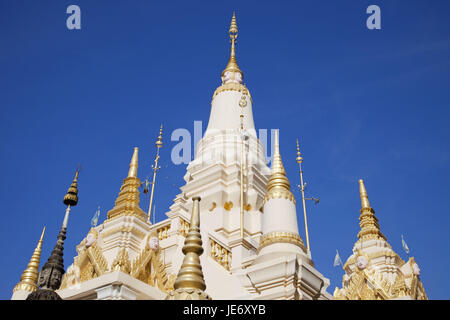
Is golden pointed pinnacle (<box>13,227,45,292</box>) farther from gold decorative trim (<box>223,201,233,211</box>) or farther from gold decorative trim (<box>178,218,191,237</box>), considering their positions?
gold decorative trim (<box>223,201,233,211</box>)

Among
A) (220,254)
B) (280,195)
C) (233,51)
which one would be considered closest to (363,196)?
(220,254)

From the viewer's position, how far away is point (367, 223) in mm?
17969

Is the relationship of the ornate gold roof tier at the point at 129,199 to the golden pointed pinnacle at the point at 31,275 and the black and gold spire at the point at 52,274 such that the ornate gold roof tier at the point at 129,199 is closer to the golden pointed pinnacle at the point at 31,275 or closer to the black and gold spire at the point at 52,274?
the black and gold spire at the point at 52,274

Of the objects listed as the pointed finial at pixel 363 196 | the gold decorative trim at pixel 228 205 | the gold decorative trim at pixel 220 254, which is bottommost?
the gold decorative trim at pixel 220 254

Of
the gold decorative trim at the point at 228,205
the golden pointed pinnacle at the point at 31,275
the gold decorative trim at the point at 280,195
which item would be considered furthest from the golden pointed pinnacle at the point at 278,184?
the golden pointed pinnacle at the point at 31,275

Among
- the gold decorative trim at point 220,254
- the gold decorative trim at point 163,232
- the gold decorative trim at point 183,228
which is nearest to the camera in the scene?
the gold decorative trim at point 220,254

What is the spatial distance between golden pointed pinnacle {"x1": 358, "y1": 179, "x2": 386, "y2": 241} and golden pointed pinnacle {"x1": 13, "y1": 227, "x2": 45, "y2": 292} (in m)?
12.4

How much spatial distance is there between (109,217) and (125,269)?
277cm

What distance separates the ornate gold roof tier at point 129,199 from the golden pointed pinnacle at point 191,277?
6738 millimetres

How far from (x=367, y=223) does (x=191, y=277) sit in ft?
40.7

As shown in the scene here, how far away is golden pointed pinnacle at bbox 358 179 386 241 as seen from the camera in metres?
17.4

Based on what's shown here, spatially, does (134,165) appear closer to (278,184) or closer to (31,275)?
(278,184)

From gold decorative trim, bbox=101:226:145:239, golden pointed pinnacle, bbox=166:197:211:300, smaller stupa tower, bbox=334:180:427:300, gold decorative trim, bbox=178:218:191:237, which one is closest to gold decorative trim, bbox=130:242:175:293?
gold decorative trim, bbox=101:226:145:239

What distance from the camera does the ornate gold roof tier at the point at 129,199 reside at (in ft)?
45.9
